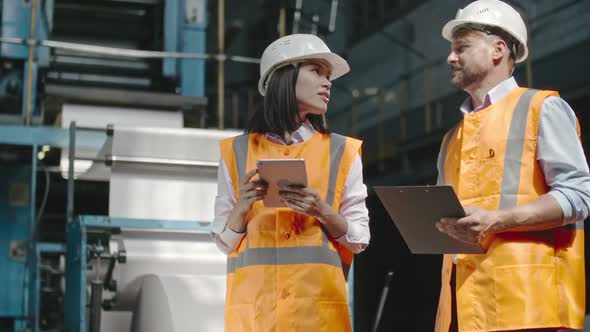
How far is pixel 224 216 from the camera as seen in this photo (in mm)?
3229

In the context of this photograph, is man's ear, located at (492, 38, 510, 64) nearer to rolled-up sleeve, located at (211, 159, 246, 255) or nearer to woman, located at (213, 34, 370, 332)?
woman, located at (213, 34, 370, 332)

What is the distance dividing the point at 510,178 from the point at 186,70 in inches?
202

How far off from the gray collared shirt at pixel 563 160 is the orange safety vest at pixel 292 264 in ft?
2.23

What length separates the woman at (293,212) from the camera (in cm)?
303

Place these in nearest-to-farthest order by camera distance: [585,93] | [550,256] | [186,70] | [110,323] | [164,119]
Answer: [550,256], [110,323], [164,119], [186,70], [585,93]

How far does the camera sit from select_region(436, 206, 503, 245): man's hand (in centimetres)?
286

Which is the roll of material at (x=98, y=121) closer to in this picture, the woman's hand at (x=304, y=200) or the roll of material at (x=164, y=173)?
the roll of material at (x=164, y=173)

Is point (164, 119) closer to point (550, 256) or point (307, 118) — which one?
point (307, 118)

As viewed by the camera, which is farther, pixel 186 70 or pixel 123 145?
pixel 186 70

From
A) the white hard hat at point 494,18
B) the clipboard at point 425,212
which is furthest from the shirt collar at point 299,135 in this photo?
the white hard hat at point 494,18

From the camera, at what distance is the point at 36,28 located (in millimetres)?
7344

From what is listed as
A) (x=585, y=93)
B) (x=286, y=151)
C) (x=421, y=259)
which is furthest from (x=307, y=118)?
(x=421, y=259)

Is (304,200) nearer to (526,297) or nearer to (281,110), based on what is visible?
(281,110)

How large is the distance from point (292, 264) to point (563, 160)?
94 centimetres
